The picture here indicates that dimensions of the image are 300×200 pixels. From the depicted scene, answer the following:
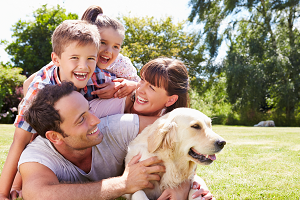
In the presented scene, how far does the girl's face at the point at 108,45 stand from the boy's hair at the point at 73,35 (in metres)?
0.42

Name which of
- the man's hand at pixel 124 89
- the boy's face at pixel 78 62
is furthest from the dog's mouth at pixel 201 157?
the boy's face at pixel 78 62

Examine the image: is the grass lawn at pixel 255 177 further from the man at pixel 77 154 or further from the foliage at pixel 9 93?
the foliage at pixel 9 93

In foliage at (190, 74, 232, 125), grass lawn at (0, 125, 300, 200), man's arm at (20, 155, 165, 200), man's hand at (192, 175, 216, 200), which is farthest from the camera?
foliage at (190, 74, 232, 125)

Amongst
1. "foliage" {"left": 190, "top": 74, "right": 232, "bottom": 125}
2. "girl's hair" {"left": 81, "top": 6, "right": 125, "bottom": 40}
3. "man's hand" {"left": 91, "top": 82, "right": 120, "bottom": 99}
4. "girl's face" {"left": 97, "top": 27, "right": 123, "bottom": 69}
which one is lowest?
"foliage" {"left": 190, "top": 74, "right": 232, "bottom": 125}

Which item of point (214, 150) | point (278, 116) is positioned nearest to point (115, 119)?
point (214, 150)

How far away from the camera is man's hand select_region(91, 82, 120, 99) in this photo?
143 inches

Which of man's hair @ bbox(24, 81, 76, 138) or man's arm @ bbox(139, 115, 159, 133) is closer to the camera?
man's hair @ bbox(24, 81, 76, 138)

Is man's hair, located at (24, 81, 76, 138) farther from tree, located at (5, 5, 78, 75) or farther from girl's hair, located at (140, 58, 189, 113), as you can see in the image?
tree, located at (5, 5, 78, 75)

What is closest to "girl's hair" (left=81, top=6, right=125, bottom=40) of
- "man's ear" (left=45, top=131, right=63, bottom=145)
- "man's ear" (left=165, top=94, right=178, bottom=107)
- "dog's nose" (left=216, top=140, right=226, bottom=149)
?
"man's ear" (left=165, top=94, right=178, bottom=107)

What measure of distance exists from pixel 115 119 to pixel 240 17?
89.1 feet

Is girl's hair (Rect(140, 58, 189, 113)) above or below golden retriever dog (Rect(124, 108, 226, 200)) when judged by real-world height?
above

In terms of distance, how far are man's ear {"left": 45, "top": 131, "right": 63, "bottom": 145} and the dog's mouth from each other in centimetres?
142

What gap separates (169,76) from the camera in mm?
3324

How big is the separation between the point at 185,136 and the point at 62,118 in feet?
4.30
